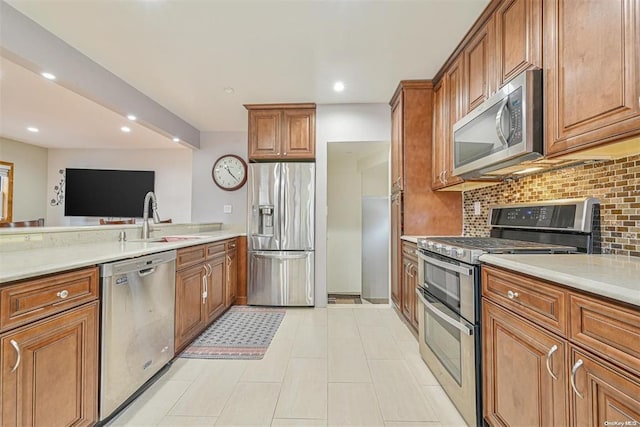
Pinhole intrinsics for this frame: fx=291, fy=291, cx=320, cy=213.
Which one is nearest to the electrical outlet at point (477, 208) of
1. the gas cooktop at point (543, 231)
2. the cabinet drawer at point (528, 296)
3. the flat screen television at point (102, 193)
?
the gas cooktop at point (543, 231)

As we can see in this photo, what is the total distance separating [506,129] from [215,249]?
100 inches

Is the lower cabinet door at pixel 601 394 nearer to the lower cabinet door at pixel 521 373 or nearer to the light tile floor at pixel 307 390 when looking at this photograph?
the lower cabinet door at pixel 521 373

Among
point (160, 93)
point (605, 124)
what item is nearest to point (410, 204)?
point (605, 124)

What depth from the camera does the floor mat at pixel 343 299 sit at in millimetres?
4113

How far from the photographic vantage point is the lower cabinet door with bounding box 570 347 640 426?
727mm

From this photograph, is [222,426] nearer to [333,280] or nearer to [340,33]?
[340,33]

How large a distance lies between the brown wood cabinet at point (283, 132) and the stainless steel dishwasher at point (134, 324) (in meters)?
1.84

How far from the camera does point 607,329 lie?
0.79 meters

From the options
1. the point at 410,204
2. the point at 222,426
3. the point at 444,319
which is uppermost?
the point at 410,204

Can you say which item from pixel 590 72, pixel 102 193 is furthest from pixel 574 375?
pixel 102 193

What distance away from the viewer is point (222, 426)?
148 cm

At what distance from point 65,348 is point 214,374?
0.97 m

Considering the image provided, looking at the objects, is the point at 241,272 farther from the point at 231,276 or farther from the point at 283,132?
the point at 283,132

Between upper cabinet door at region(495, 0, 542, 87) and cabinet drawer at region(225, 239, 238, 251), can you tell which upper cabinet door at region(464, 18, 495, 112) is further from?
cabinet drawer at region(225, 239, 238, 251)
